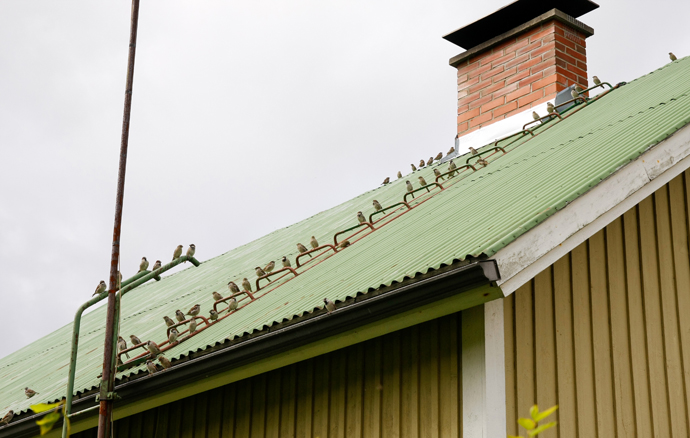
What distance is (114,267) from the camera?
563 centimetres

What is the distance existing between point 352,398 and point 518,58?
22.3ft

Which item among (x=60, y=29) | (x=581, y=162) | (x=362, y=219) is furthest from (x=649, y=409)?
(x=60, y=29)

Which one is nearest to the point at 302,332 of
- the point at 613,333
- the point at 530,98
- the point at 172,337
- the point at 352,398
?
the point at 352,398

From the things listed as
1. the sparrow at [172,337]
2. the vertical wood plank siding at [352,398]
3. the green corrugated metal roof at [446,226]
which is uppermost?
the green corrugated metal roof at [446,226]

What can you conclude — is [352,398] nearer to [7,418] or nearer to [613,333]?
[613,333]

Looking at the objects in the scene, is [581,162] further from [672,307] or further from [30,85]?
[30,85]

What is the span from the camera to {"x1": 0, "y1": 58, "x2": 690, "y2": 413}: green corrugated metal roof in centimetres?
546

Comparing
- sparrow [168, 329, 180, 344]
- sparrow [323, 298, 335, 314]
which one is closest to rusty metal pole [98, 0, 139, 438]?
sparrow [168, 329, 180, 344]

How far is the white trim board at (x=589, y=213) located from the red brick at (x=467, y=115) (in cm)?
561

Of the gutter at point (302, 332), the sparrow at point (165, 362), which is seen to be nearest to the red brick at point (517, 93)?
A: the gutter at point (302, 332)

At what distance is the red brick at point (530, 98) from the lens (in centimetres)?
1090

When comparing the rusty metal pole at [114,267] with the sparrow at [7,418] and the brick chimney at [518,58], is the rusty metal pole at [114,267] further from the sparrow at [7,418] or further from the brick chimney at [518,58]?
the brick chimney at [518,58]

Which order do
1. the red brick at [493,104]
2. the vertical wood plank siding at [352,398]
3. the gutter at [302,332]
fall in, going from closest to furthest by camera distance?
1. the gutter at [302,332]
2. the vertical wood plank siding at [352,398]
3. the red brick at [493,104]

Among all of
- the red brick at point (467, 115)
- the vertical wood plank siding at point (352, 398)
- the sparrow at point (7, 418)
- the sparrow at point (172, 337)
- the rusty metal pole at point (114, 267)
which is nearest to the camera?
the vertical wood plank siding at point (352, 398)
